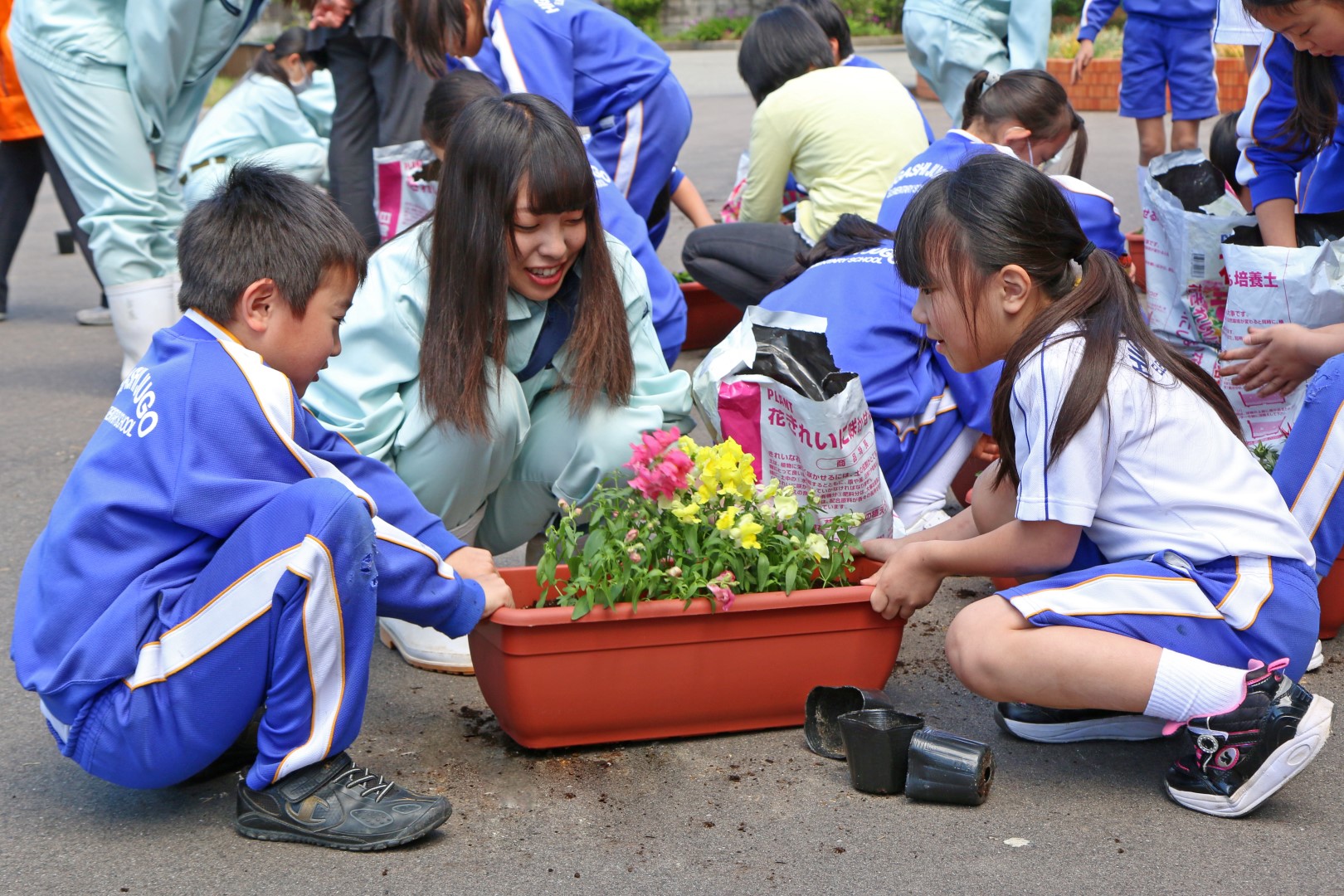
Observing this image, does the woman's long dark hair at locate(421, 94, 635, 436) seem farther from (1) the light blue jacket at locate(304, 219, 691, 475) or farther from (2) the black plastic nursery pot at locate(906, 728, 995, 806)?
(2) the black plastic nursery pot at locate(906, 728, 995, 806)

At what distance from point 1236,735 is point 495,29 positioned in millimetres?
3052

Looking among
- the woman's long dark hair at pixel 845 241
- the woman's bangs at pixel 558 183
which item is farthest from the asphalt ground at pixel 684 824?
the woman's long dark hair at pixel 845 241

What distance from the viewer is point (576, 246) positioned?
267 cm

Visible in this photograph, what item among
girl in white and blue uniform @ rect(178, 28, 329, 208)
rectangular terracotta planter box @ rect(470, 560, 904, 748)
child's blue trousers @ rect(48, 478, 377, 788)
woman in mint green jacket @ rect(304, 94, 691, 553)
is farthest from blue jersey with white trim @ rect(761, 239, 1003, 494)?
girl in white and blue uniform @ rect(178, 28, 329, 208)

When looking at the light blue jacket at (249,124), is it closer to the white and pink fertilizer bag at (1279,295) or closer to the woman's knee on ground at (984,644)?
the white and pink fertilizer bag at (1279,295)

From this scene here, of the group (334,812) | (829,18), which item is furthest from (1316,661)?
(829,18)

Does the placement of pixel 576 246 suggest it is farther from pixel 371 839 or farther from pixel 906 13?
pixel 906 13

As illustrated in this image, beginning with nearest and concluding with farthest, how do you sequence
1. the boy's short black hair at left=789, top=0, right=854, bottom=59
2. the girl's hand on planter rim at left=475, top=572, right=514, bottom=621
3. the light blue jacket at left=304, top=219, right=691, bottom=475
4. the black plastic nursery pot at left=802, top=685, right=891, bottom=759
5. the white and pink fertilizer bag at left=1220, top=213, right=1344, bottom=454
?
the girl's hand on planter rim at left=475, top=572, right=514, bottom=621, the black plastic nursery pot at left=802, top=685, right=891, bottom=759, the light blue jacket at left=304, top=219, right=691, bottom=475, the white and pink fertilizer bag at left=1220, top=213, right=1344, bottom=454, the boy's short black hair at left=789, top=0, right=854, bottom=59

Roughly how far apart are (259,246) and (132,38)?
9.00 feet

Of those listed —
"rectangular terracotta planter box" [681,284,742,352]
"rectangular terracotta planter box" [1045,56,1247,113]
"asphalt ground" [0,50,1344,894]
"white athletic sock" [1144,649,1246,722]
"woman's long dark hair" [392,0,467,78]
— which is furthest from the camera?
"rectangular terracotta planter box" [1045,56,1247,113]

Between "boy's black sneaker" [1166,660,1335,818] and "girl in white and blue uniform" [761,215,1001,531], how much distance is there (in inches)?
44.7

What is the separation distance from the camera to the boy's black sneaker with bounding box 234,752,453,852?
203 centimetres

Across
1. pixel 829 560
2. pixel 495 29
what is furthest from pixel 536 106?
pixel 495 29

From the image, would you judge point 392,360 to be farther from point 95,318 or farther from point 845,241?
point 95,318
